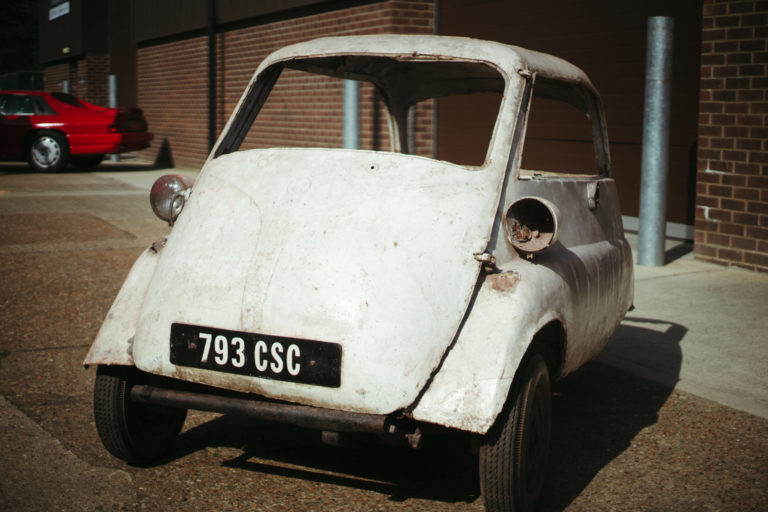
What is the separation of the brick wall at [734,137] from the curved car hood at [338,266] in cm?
535

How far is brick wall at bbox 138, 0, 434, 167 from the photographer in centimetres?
1239

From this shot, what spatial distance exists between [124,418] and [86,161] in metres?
17.5

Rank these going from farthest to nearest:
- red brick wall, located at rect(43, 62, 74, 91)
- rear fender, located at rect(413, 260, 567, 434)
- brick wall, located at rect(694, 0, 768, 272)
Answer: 1. red brick wall, located at rect(43, 62, 74, 91)
2. brick wall, located at rect(694, 0, 768, 272)
3. rear fender, located at rect(413, 260, 567, 434)

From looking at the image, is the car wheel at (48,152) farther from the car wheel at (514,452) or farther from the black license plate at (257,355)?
the car wheel at (514,452)

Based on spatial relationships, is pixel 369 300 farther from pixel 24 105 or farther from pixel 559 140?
pixel 24 105

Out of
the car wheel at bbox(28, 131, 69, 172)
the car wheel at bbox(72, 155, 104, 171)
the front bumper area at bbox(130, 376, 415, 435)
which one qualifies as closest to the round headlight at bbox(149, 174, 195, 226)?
the front bumper area at bbox(130, 376, 415, 435)

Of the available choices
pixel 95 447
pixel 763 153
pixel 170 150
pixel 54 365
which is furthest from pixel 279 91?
pixel 95 447

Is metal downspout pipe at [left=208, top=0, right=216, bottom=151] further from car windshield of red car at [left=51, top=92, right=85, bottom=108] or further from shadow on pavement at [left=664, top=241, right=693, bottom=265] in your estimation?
shadow on pavement at [left=664, top=241, right=693, bottom=265]

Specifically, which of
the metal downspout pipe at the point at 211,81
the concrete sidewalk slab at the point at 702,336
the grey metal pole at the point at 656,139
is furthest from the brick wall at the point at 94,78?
the concrete sidewalk slab at the point at 702,336

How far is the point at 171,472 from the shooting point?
3.67 meters

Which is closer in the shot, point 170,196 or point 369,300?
point 369,300

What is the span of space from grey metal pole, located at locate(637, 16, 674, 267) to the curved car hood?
5.18 metres

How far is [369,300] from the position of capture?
3088 mm

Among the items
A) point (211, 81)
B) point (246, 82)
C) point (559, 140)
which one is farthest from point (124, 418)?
point (211, 81)
